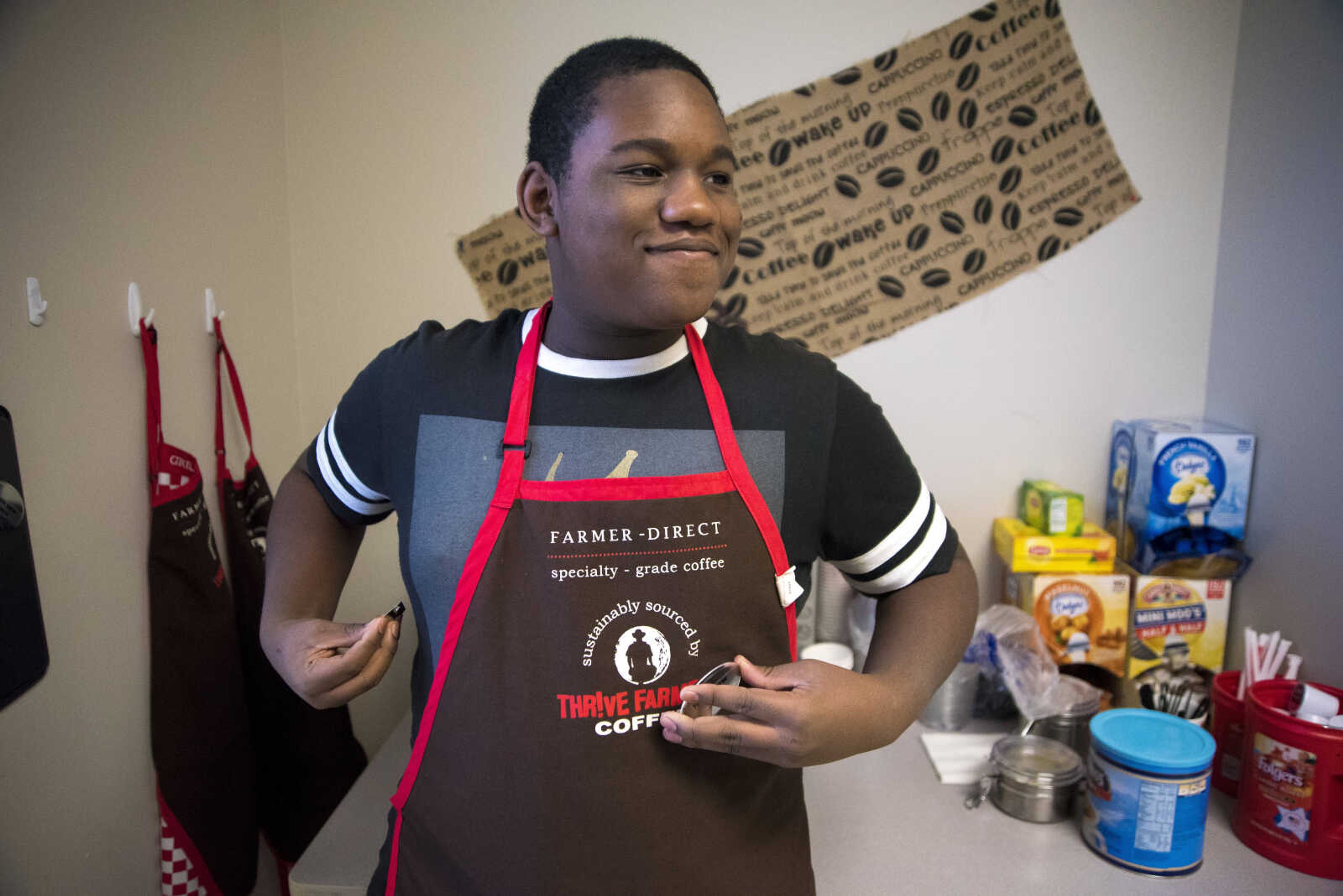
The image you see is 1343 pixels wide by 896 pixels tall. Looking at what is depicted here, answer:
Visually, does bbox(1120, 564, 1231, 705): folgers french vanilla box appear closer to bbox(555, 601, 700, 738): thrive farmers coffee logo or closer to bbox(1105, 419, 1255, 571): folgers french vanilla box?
bbox(1105, 419, 1255, 571): folgers french vanilla box

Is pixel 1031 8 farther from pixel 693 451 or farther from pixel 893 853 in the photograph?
pixel 893 853

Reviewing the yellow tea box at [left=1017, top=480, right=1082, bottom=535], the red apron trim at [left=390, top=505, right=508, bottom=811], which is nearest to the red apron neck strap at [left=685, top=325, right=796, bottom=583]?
the red apron trim at [left=390, top=505, right=508, bottom=811]

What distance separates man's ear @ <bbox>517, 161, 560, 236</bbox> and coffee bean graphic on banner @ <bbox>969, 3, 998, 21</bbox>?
3.53ft

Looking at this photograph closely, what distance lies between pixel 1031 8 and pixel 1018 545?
0.95m

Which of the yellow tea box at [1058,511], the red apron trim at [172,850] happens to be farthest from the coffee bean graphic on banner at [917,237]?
the red apron trim at [172,850]

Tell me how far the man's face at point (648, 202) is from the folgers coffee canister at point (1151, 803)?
812mm

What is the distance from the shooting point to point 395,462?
2.70 ft

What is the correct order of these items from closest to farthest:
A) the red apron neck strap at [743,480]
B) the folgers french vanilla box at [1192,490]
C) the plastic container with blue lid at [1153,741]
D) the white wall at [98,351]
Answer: the red apron neck strap at [743,480] → the white wall at [98,351] → the plastic container with blue lid at [1153,741] → the folgers french vanilla box at [1192,490]

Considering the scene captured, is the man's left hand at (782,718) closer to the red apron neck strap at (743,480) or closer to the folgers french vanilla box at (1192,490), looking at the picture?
the red apron neck strap at (743,480)

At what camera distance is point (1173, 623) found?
1.41m

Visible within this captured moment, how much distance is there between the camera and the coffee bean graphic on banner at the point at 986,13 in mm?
1493

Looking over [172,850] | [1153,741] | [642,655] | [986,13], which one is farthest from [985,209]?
[172,850]

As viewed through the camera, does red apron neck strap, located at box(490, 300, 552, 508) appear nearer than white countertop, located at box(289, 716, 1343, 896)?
Yes

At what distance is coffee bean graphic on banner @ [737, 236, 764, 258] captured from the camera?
5.07 ft
